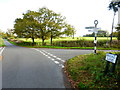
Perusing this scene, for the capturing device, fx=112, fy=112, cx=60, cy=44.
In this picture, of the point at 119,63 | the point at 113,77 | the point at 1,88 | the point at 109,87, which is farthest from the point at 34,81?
the point at 119,63

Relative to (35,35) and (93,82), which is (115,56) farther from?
(35,35)

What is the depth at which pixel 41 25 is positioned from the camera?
81.0 feet

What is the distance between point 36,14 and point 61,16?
5.98 metres

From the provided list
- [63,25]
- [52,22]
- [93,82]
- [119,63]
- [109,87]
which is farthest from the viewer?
[63,25]

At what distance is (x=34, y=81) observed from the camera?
4.27 m

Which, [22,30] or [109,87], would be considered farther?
[22,30]

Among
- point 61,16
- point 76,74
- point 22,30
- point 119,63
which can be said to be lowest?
point 76,74

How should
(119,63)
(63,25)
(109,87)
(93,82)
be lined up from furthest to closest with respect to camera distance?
(63,25)
(119,63)
(93,82)
(109,87)

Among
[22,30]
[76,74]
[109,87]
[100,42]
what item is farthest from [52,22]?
[109,87]

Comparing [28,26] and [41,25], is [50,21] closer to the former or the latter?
[41,25]

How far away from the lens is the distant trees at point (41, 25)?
82.1 feet

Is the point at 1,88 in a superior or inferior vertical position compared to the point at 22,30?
inferior

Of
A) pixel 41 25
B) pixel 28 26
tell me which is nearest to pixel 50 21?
pixel 41 25

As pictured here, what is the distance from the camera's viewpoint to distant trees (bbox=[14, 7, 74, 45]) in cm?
2503
